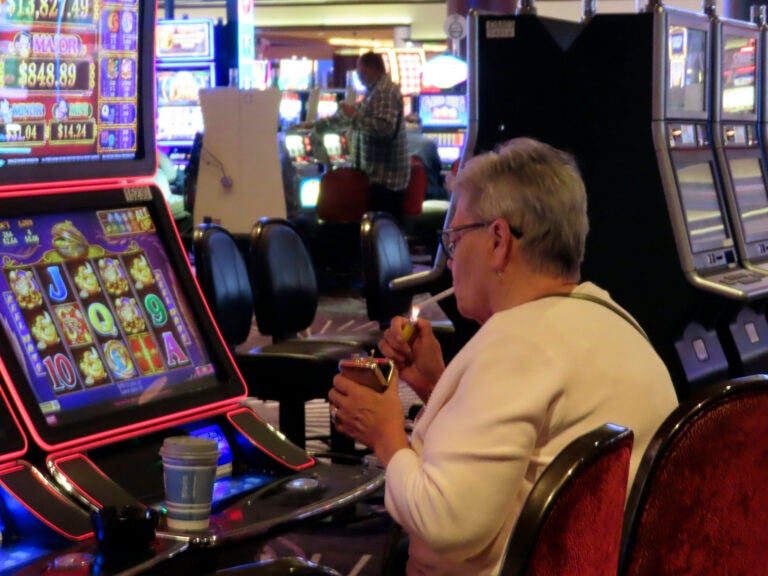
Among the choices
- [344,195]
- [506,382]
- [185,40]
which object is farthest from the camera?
[185,40]

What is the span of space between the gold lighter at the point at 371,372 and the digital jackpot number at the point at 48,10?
32.3 inches

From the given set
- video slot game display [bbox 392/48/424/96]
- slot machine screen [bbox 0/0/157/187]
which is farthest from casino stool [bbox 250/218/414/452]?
video slot game display [bbox 392/48/424/96]

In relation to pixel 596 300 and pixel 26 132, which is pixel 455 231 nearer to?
pixel 596 300

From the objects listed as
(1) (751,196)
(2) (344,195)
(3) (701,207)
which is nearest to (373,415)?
(3) (701,207)

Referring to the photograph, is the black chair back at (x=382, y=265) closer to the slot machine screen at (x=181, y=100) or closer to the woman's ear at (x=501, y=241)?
the woman's ear at (x=501, y=241)

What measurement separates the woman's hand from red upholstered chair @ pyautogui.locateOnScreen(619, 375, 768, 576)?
1.24 ft

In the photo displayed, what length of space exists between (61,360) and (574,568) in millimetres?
972

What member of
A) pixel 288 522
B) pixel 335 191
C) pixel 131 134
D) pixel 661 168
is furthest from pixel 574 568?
pixel 335 191

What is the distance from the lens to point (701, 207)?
4.56 metres

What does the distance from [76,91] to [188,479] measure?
0.79 meters

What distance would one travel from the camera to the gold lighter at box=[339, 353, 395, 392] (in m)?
1.81

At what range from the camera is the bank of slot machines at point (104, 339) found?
1813 mm

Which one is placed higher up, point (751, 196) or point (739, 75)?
point (739, 75)

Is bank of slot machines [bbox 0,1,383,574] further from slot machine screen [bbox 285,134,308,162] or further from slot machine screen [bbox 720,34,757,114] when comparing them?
slot machine screen [bbox 285,134,308,162]
